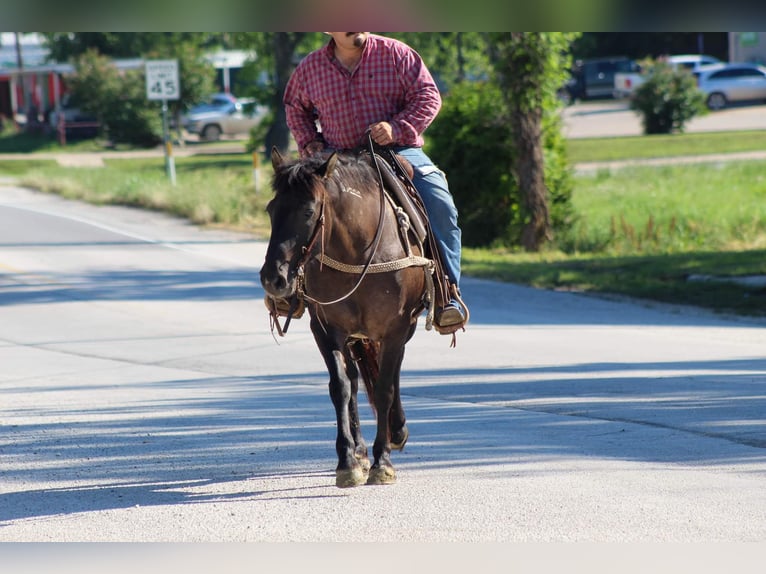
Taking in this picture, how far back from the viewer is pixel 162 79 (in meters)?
30.9

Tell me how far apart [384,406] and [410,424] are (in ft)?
6.58

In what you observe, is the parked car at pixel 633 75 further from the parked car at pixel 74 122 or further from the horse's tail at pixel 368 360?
the horse's tail at pixel 368 360

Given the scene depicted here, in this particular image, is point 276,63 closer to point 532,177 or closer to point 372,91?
point 532,177

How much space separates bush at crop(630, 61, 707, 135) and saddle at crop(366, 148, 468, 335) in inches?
1692

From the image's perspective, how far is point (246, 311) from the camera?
16.2m

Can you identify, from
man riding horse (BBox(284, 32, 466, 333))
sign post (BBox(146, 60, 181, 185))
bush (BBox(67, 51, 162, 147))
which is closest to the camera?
man riding horse (BBox(284, 32, 466, 333))

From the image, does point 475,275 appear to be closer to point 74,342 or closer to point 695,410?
point 74,342

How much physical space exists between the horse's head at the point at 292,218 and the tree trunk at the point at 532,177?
52.4 ft

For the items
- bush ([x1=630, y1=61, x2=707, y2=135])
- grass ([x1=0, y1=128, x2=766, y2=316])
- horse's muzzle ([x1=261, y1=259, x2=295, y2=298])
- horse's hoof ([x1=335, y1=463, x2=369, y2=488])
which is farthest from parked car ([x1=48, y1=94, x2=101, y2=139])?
horse's muzzle ([x1=261, y1=259, x2=295, y2=298])

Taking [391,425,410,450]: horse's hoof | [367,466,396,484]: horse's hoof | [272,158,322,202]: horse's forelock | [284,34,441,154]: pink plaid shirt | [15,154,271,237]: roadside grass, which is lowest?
[15,154,271,237]: roadside grass

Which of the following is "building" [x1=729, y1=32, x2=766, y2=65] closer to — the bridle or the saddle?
the saddle

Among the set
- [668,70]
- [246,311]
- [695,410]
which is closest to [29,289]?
[246,311]

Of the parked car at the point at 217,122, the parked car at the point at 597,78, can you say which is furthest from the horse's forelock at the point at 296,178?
the parked car at the point at 597,78

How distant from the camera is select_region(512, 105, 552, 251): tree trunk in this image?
2192cm
